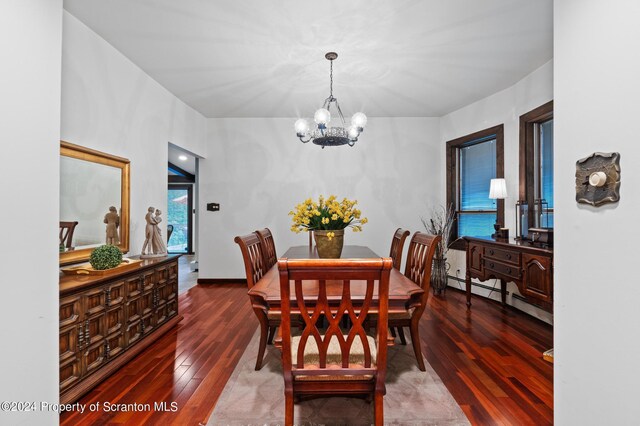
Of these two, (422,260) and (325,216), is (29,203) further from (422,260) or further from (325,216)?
(422,260)

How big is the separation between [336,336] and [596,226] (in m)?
1.08

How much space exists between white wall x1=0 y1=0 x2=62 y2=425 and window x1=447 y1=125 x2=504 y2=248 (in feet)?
14.3

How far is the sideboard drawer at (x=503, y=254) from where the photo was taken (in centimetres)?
292

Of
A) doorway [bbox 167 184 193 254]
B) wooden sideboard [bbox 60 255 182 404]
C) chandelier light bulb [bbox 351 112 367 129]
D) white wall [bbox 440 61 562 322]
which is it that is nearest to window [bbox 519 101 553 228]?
white wall [bbox 440 61 562 322]

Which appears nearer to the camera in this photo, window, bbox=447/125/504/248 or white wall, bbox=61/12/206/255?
white wall, bbox=61/12/206/255

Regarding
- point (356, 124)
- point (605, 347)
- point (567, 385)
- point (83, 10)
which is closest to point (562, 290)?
point (605, 347)

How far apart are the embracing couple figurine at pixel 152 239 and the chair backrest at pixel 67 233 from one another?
68 cm

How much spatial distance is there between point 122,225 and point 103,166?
58 centimetres

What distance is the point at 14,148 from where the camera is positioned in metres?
1.03

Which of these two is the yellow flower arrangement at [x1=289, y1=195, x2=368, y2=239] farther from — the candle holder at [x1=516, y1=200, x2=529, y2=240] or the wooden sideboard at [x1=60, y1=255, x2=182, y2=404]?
the candle holder at [x1=516, y1=200, x2=529, y2=240]

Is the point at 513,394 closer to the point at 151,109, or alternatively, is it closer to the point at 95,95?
the point at 95,95

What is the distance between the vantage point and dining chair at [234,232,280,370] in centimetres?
196

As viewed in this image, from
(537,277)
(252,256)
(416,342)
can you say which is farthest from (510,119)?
(252,256)

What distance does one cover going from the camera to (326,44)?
271 cm
